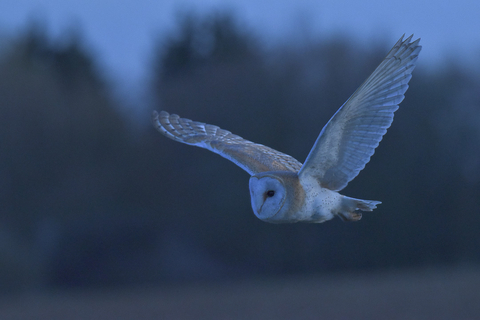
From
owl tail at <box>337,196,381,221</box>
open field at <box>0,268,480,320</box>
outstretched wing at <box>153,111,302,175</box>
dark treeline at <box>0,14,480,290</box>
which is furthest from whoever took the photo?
dark treeline at <box>0,14,480,290</box>

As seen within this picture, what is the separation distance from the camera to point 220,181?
51.4 feet

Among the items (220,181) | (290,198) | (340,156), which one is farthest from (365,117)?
(220,181)

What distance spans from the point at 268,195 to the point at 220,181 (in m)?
12.2

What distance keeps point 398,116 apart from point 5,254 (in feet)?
32.7

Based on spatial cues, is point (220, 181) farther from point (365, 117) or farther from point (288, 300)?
point (365, 117)

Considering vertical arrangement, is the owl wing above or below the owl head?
above

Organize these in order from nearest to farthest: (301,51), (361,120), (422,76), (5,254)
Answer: (361,120) → (5,254) → (422,76) → (301,51)

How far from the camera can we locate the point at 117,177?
56.5 feet

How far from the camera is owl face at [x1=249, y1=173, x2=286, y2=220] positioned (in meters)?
3.44

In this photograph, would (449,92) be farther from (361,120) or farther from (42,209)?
(361,120)

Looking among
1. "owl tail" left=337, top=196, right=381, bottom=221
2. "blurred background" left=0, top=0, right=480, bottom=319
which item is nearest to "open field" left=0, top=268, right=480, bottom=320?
"blurred background" left=0, top=0, right=480, bottom=319

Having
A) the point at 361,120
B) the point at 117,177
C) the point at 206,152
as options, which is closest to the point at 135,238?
the point at 117,177

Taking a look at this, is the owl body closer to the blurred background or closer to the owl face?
the owl face

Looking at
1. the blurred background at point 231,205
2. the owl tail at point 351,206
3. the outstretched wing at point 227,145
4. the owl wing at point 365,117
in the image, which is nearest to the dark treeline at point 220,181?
the blurred background at point 231,205
